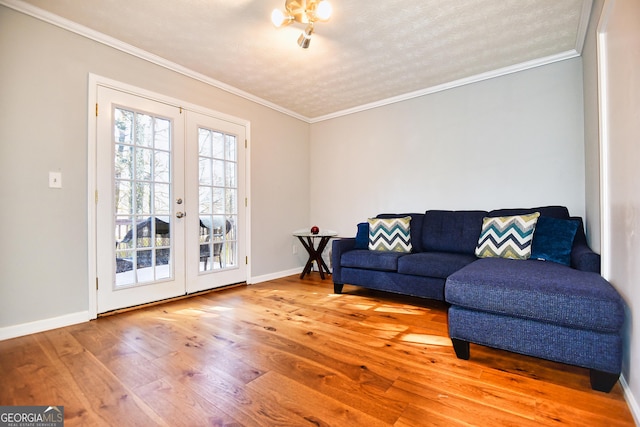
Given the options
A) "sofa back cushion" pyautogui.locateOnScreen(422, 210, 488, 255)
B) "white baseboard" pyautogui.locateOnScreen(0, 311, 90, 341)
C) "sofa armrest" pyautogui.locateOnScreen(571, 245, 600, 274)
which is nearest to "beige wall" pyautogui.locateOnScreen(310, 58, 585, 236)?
"sofa back cushion" pyautogui.locateOnScreen(422, 210, 488, 255)

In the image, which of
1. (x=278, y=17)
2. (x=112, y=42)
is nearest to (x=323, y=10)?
(x=278, y=17)

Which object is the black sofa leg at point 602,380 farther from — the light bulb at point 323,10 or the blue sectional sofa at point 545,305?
the light bulb at point 323,10

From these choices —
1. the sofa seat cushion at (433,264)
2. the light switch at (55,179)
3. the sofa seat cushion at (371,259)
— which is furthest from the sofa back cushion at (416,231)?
the light switch at (55,179)

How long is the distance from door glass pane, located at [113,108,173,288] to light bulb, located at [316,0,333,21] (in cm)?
189

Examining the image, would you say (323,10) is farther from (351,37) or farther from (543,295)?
(543,295)

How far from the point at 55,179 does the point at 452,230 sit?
358 centimetres

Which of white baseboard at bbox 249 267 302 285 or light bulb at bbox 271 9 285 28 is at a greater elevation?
light bulb at bbox 271 9 285 28

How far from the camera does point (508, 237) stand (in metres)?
2.54

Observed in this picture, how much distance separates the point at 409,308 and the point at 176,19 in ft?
10.3

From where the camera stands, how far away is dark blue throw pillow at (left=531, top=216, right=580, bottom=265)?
225 centimetres

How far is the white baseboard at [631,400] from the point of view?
1.20m

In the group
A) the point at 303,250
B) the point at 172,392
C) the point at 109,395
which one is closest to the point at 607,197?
the point at 172,392

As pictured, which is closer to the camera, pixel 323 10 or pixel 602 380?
pixel 602 380

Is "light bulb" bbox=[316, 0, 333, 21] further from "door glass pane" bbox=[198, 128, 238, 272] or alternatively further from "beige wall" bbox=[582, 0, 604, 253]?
"door glass pane" bbox=[198, 128, 238, 272]
